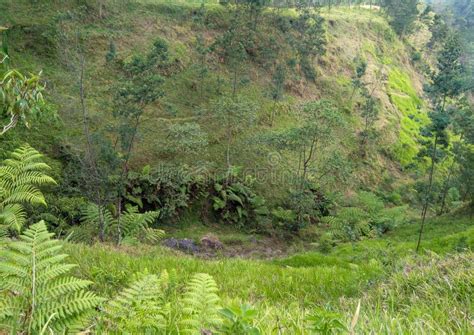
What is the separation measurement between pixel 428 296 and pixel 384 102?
45197 millimetres

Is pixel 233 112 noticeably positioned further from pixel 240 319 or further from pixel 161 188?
pixel 240 319

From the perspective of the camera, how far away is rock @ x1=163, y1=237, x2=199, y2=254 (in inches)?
738

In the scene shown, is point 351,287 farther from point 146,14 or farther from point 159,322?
point 146,14

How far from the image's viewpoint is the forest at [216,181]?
2160 mm

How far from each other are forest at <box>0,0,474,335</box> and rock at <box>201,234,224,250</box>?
8cm

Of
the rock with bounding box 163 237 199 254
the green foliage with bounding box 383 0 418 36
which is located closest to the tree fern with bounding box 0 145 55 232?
the rock with bounding box 163 237 199 254

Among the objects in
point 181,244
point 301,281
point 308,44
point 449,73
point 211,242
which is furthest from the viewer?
point 308,44

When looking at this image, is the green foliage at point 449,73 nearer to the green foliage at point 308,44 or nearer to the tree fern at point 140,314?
the tree fern at point 140,314

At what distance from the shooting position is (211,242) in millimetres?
20078

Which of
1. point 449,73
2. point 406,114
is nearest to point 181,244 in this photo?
point 449,73

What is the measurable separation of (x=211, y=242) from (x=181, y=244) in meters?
1.65

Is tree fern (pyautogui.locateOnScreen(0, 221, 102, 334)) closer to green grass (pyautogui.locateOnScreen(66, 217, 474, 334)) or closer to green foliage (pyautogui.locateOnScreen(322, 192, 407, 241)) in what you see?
green grass (pyautogui.locateOnScreen(66, 217, 474, 334))

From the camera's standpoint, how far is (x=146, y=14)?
1300 inches

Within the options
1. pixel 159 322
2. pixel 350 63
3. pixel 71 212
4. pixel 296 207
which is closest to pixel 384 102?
pixel 350 63
